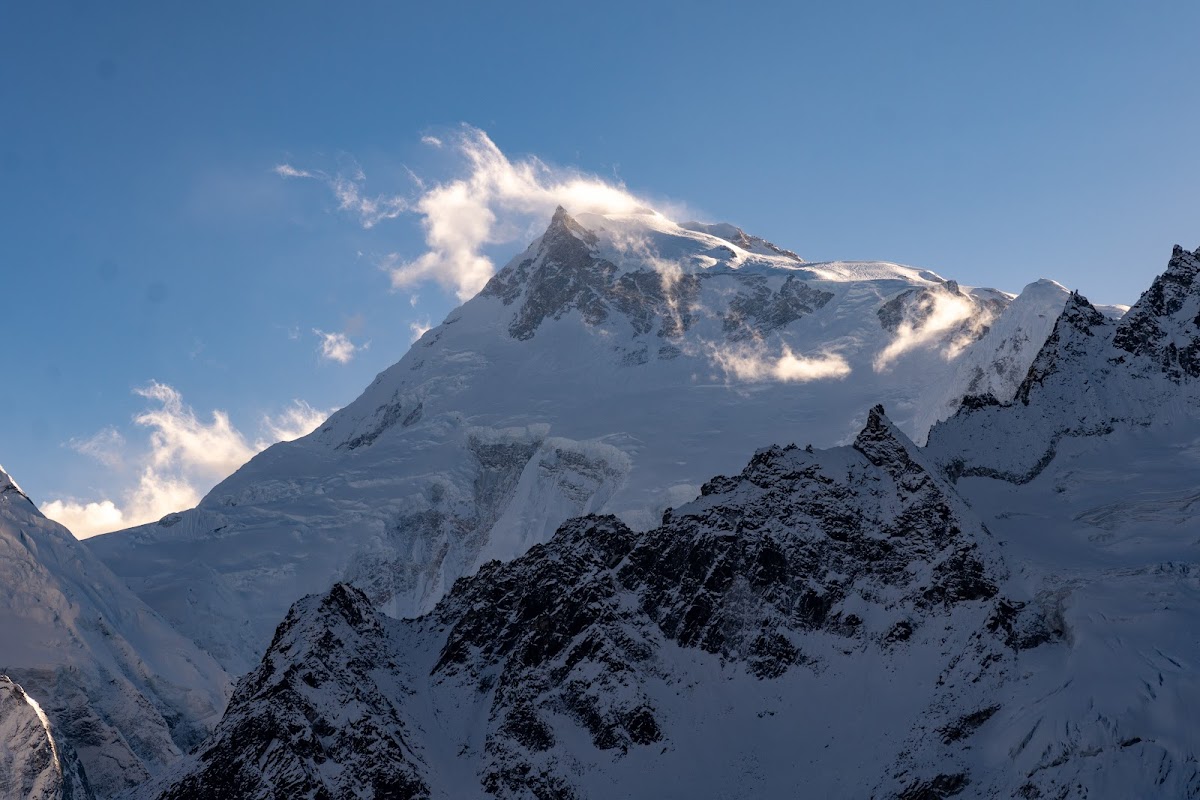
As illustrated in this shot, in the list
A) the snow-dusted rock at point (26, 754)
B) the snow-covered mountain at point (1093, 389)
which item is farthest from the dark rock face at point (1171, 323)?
the snow-dusted rock at point (26, 754)

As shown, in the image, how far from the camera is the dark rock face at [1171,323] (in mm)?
186875

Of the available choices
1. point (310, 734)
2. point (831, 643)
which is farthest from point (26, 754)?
point (831, 643)

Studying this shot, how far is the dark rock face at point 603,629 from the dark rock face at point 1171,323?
1753 inches

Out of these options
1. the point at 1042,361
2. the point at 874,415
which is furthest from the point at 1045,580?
the point at 1042,361

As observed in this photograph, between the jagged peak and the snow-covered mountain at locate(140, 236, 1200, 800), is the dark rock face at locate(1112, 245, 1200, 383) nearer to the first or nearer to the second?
the snow-covered mountain at locate(140, 236, 1200, 800)

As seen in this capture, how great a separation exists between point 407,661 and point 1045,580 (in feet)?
282

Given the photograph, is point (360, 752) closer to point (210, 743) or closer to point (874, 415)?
point (210, 743)

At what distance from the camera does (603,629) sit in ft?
531

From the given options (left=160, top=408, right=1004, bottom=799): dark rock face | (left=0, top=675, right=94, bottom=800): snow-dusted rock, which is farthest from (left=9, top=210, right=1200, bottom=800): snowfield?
(left=0, top=675, right=94, bottom=800): snow-dusted rock

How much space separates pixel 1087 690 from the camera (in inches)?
4948

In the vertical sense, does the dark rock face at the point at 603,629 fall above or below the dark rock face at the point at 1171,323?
below

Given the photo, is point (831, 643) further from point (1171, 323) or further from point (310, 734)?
point (1171, 323)

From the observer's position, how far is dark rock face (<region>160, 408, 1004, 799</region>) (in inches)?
5851

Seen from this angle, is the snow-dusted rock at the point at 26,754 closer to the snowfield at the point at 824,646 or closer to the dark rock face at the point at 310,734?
the snowfield at the point at 824,646
